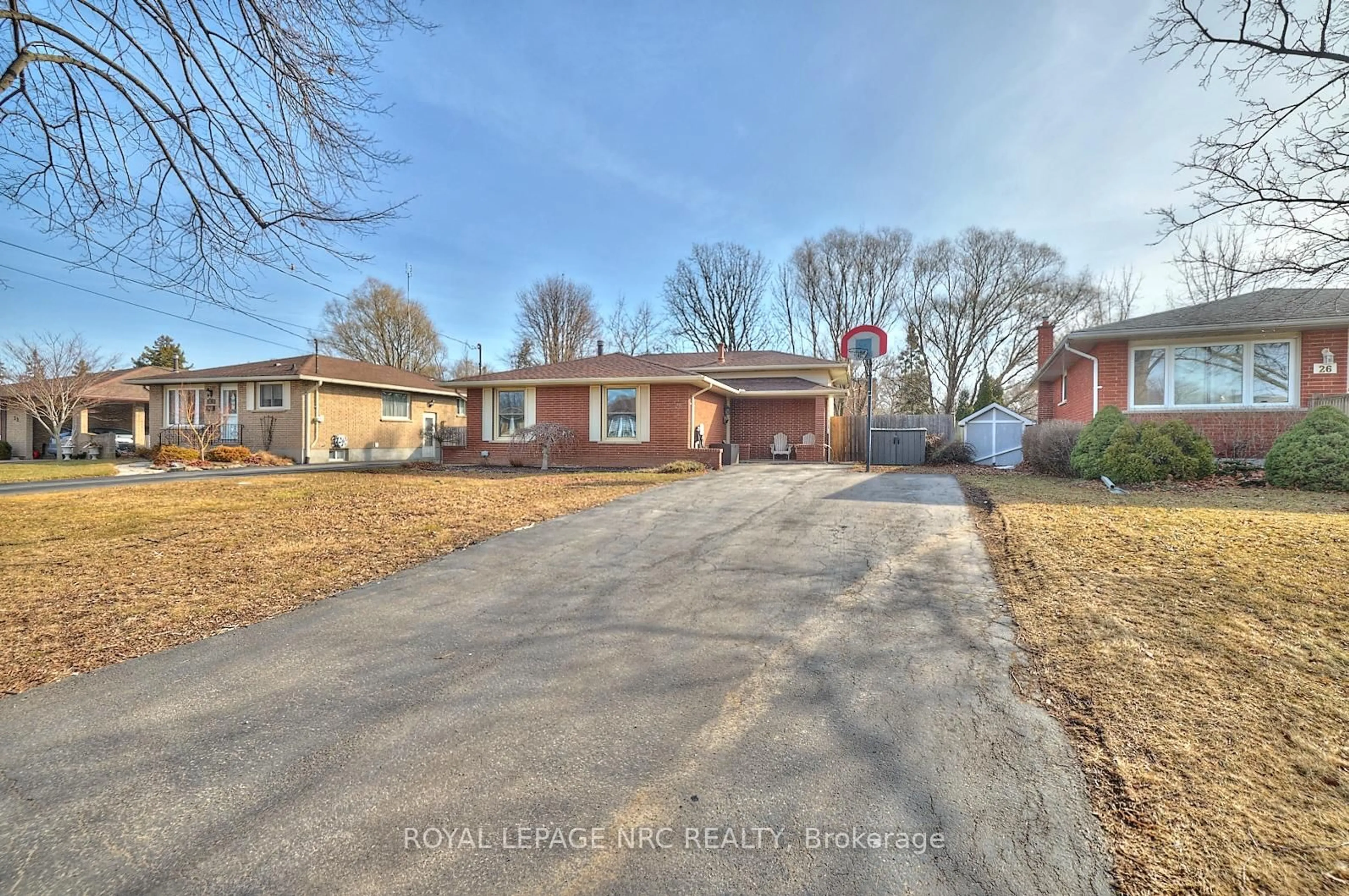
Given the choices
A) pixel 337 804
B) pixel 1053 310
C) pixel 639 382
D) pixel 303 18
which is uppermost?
pixel 1053 310

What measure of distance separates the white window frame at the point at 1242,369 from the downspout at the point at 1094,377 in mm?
545

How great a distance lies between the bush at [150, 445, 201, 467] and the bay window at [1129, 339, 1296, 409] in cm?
2737

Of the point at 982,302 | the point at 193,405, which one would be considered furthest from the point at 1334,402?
the point at 193,405

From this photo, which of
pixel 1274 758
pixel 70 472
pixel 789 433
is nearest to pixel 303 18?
pixel 1274 758

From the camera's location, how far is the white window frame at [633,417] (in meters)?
16.0

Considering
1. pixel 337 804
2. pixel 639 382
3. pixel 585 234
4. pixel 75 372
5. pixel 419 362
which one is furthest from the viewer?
pixel 419 362

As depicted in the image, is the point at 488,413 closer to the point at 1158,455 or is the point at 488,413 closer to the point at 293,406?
the point at 293,406

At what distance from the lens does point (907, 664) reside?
10.2ft

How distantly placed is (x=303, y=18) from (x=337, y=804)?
6.27 metres

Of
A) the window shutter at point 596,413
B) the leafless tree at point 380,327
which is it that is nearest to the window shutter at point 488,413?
the window shutter at point 596,413

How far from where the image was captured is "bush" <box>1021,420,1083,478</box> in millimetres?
11836

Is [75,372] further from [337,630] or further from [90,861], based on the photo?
[90,861]

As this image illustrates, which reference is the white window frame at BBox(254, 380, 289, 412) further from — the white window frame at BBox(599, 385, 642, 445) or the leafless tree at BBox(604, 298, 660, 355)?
the leafless tree at BBox(604, 298, 660, 355)

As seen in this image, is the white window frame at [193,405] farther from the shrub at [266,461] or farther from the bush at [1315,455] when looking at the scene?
the bush at [1315,455]
